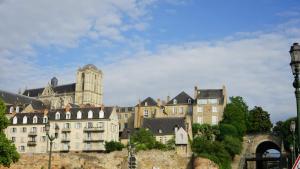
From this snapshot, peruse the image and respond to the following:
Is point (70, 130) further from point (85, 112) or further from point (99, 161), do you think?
point (99, 161)

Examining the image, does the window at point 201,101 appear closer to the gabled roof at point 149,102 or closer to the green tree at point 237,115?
the green tree at point 237,115

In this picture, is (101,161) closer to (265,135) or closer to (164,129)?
(164,129)

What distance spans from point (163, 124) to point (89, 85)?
58378 millimetres

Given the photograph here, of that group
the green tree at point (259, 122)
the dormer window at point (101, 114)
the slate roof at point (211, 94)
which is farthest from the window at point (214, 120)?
the dormer window at point (101, 114)

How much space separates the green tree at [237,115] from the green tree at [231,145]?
297 inches

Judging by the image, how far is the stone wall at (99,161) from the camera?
6031 cm

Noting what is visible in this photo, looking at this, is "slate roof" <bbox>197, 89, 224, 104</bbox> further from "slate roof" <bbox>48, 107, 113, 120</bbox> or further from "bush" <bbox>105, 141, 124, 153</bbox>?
"bush" <bbox>105, 141, 124, 153</bbox>

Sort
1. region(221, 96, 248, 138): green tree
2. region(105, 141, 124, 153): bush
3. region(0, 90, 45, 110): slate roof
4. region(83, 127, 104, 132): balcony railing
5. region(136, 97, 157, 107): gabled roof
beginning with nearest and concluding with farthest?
region(105, 141, 124, 153): bush
region(83, 127, 104, 132): balcony railing
region(221, 96, 248, 138): green tree
region(136, 97, 157, 107): gabled roof
region(0, 90, 45, 110): slate roof

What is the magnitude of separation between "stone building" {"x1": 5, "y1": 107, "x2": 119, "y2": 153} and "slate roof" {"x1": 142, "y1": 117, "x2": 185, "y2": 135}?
6.37 meters

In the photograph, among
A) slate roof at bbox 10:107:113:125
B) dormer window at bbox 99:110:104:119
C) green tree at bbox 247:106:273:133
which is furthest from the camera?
green tree at bbox 247:106:273:133

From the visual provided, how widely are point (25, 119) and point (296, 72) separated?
74648 mm

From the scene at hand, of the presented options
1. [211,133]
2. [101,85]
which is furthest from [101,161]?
[101,85]

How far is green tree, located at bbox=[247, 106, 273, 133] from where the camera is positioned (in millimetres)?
87938

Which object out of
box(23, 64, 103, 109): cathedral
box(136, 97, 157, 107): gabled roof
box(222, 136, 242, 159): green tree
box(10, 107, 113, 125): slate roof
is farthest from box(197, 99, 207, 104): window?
box(23, 64, 103, 109): cathedral
